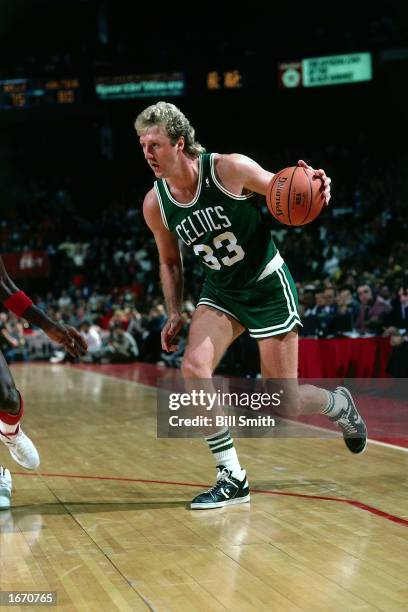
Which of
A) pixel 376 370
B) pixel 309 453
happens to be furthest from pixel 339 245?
pixel 309 453

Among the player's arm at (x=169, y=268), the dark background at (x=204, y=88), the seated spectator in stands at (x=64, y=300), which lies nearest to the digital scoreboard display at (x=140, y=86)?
the dark background at (x=204, y=88)

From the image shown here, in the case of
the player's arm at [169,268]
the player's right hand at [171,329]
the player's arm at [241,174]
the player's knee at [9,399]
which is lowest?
the player's knee at [9,399]

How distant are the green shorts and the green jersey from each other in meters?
0.05

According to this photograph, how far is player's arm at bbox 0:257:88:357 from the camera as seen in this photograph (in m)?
4.40

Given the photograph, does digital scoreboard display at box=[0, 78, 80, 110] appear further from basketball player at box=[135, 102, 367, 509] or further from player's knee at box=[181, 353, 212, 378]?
player's knee at box=[181, 353, 212, 378]

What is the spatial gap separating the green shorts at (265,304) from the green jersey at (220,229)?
0.05m

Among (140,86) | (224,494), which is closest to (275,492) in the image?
(224,494)

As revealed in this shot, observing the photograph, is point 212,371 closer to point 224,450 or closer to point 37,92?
point 224,450

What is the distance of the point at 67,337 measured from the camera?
173 inches

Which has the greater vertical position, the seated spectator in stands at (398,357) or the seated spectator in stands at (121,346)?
the seated spectator in stands at (398,357)

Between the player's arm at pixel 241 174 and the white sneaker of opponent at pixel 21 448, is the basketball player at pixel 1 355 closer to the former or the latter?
the white sneaker of opponent at pixel 21 448

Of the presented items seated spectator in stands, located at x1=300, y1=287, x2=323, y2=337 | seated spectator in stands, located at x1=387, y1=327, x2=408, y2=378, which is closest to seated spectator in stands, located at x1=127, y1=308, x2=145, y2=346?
seated spectator in stands, located at x1=300, y1=287, x2=323, y2=337

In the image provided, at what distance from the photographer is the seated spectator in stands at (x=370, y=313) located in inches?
424

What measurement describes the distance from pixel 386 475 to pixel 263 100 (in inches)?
822
